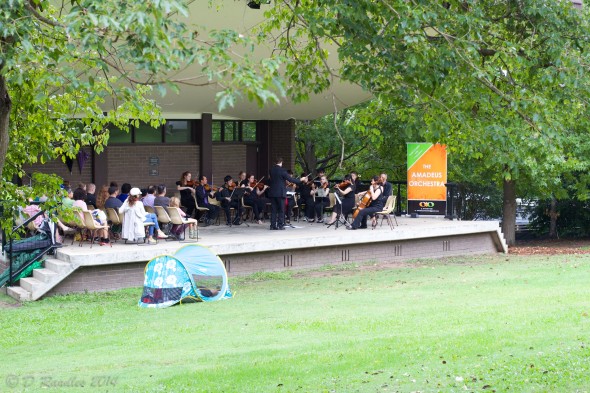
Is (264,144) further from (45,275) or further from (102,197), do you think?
(45,275)

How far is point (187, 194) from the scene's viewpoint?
77.1ft

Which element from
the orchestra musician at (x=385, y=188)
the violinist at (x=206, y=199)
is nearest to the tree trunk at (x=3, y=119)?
the violinist at (x=206, y=199)

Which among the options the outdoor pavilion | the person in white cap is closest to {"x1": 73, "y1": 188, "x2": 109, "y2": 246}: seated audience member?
the person in white cap

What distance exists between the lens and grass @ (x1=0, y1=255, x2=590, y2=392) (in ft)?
28.9

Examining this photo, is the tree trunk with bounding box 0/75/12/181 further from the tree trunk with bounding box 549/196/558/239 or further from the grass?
the tree trunk with bounding box 549/196/558/239

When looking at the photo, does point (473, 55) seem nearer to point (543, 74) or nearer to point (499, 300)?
point (543, 74)

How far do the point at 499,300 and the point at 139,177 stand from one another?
13800mm

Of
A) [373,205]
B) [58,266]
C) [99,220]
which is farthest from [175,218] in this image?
[373,205]

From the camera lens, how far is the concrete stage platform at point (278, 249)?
17.2 m

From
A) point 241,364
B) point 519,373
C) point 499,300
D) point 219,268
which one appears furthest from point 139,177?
point 519,373

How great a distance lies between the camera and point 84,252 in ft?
57.0

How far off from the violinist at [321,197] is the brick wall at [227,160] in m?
4.12

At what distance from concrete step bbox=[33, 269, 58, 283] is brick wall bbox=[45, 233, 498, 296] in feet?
0.79

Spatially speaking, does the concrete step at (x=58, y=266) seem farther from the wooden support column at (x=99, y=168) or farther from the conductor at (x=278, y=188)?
the wooden support column at (x=99, y=168)
